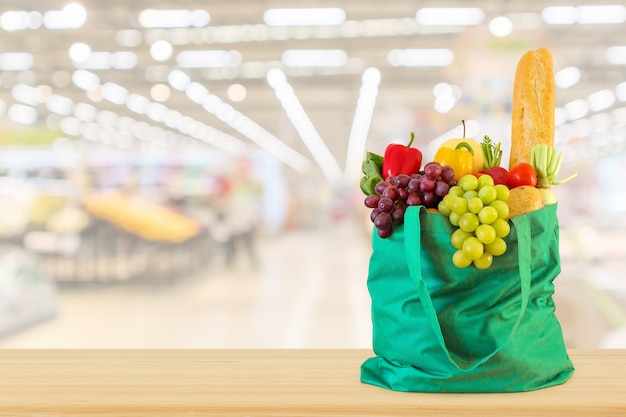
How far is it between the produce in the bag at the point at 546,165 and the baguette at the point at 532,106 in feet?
0.21

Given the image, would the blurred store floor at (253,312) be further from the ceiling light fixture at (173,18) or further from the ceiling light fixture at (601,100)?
the ceiling light fixture at (601,100)

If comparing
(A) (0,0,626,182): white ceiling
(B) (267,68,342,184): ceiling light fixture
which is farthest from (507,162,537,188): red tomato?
(B) (267,68,342,184): ceiling light fixture

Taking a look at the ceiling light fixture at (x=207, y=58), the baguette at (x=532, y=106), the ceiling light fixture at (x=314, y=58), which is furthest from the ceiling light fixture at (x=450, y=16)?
the baguette at (x=532, y=106)

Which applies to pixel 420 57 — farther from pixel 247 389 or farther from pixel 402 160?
pixel 247 389

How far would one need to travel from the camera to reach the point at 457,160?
4.39 feet

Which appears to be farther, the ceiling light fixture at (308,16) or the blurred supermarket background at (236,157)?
the ceiling light fixture at (308,16)

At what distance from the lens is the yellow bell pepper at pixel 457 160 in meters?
1.34

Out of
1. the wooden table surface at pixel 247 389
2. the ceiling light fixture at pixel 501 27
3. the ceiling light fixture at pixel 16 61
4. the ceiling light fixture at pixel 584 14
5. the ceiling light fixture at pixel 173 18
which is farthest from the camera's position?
the ceiling light fixture at pixel 16 61

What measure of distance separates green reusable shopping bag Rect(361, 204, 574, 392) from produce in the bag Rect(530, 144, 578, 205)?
0.05 metres

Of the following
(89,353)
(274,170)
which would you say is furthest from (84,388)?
(274,170)

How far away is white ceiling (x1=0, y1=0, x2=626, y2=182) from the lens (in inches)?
239

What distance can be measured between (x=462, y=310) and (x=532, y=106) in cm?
45

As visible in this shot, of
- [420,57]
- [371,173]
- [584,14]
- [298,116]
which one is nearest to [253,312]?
[371,173]

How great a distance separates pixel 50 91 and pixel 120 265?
40.8 ft
